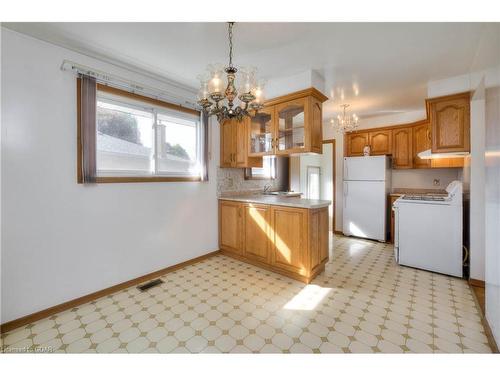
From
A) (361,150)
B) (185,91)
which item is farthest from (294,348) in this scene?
(361,150)

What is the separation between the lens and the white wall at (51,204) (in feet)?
5.85

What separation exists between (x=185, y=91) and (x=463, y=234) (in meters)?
3.98

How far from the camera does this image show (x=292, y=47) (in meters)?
2.12

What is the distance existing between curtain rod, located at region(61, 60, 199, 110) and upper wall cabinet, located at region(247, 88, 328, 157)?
3.17 ft

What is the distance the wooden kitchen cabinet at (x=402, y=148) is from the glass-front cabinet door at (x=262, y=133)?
2.62 metres

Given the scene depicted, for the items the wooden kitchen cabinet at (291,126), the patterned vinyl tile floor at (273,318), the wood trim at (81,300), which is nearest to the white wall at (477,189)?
the patterned vinyl tile floor at (273,318)

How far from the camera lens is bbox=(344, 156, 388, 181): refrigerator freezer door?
3.98 metres

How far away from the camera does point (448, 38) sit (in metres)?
1.99

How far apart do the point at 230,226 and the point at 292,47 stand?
92.6 inches

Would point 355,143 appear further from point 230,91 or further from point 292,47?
point 230,91

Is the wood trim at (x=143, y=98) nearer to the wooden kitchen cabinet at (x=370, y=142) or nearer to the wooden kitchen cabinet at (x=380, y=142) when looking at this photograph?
the wooden kitchen cabinet at (x=370, y=142)

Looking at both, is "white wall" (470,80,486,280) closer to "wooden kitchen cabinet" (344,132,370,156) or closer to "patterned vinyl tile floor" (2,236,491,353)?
"patterned vinyl tile floor" (2,236,491,353)

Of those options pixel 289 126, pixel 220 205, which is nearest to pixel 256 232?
pixel 220 205
